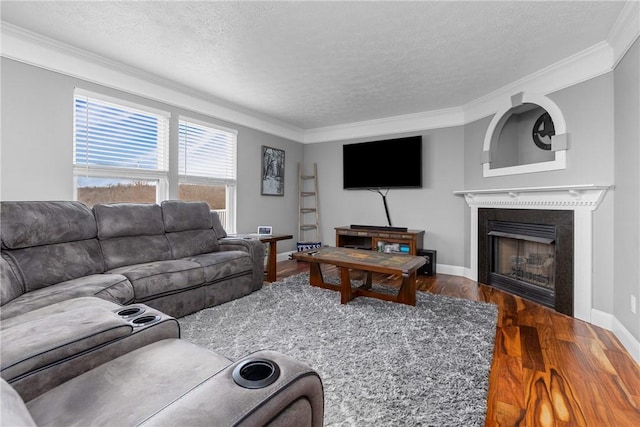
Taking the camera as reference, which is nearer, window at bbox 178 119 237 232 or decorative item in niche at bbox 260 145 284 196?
window at bbox 178 119 237 232

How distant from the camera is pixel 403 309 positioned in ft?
9.29

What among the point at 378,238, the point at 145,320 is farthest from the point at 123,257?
the point at 378,238

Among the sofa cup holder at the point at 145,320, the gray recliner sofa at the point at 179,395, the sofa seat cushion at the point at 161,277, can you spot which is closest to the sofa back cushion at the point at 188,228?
the sofa seat cushion at the point at 161,277

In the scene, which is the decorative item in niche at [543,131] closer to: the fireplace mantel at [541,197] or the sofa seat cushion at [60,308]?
the fireplace mantel at [541,197]

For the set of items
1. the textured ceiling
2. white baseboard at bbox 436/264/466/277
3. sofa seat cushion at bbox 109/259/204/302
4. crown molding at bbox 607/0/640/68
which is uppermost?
the textured ceiling

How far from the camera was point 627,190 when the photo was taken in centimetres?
225

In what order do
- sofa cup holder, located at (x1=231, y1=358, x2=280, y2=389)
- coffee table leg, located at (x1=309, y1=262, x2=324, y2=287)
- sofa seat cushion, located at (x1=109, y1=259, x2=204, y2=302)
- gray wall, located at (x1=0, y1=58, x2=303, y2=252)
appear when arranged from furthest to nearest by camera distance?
1. coffee table leg, located at (x1=309, y1=262, x2=324, y2=287)
2. gray wall, located at (x1=0, y1=58, x2=303, y2=252)
3. sofa seat cushion, located at (x1=109, y1=259, x2=204, y2=302)
4. sofa cup holder, located at (x1=231, y1=358, x2=280, y2=389)

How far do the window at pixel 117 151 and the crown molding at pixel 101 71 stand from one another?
7.7 inches

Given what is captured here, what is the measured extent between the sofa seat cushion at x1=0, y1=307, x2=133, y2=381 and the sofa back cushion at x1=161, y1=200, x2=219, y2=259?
2.02 meters

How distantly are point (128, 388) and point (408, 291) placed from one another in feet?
8.26

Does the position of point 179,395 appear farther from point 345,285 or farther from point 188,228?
point 188,228

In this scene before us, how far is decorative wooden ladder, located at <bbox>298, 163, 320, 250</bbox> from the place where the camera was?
18.6 feet

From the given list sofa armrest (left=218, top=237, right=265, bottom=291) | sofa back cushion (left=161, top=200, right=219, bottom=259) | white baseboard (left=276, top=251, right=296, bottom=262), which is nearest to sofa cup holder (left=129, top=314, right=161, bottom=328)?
sofa back cushion (left=161, top=200, right=219, bottom=259)

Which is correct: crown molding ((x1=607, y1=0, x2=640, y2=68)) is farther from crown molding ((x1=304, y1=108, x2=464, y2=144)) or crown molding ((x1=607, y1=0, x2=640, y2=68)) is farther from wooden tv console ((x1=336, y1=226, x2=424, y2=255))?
wooden tv console ((x1=336, y1=226, x2=424, y2=255))
